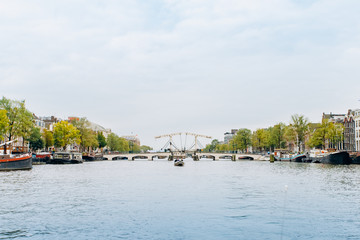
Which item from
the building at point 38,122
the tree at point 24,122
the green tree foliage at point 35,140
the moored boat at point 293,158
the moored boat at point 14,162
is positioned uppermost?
the building at point 38,122

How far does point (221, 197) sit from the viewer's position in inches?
1304

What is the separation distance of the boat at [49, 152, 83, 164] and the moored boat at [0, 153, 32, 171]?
1316 inches

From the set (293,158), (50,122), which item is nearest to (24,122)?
(50,122)

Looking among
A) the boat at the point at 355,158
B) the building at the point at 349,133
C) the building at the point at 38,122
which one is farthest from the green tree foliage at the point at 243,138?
the building at the point at 38,122

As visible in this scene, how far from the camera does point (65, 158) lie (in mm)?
108062

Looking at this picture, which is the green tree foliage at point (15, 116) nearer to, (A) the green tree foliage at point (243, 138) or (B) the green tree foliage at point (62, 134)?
(B) the green tree foliage at point (62, 134)

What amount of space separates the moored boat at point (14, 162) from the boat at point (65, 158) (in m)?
33.4

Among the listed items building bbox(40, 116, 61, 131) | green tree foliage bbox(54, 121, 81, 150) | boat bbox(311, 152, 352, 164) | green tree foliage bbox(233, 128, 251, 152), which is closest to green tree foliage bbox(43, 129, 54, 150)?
green tree foliage bbox(54, 121, 81, 150)

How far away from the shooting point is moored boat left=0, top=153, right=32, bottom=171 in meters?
64.2

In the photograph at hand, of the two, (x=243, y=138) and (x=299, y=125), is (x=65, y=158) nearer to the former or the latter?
(x=299, y=125)

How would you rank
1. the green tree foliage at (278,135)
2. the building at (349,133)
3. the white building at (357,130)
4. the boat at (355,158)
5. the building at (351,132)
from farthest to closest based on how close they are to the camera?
the green tree foliage at (278,135)
the building at (349,133)
the building at (351,132)
the white building at (357,130)
the boat at (355,158)

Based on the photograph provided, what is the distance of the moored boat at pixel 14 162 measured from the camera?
64.2 meters

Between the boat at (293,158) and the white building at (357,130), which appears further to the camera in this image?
the boat at (293,158)

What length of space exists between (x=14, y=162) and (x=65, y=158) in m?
42.3
